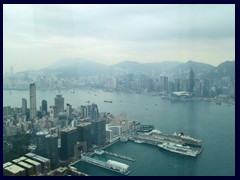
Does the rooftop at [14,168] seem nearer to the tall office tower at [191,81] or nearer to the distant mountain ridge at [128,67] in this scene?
the distant mountain ridge at [128,67]

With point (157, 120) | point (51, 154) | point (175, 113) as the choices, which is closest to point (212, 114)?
point (175, 113)

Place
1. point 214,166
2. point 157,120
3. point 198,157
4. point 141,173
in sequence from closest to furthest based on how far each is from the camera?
point 141,173 → point 214,166 → point 198,157 → point 157,120

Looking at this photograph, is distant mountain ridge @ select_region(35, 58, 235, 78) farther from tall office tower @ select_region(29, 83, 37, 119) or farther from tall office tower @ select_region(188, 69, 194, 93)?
tall office tower @ select_region(29, 83, 37, 119)

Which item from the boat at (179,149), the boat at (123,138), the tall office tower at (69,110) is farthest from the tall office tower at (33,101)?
the boat at (179,149)

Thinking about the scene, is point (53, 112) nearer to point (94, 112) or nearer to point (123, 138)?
point (94, 112)

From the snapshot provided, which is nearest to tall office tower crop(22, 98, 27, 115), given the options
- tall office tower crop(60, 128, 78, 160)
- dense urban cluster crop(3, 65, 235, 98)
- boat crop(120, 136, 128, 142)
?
dense urban cluster crop(3, 65, 235, 98)
